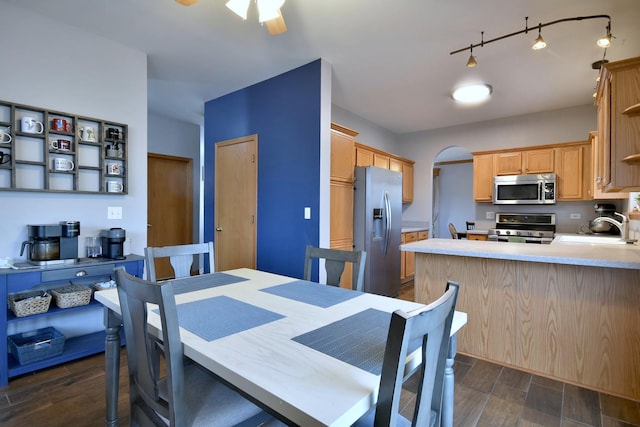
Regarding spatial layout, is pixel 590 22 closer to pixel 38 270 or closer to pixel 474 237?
pixel 474 237

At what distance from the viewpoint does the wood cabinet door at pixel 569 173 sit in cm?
436

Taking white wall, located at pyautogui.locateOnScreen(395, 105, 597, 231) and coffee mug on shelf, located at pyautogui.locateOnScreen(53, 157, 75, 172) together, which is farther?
white wall, located at pyautogui.locateOnScreen(395, 105, 597, 231)

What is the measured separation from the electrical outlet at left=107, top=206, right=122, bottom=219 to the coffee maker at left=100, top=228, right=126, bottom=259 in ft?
0.80

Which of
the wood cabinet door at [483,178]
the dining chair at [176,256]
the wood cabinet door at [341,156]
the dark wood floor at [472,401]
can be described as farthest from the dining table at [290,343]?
the wood cabinet door at [483,178]

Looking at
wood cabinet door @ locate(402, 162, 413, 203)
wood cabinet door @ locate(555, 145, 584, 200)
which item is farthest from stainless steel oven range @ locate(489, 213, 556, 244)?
wood cabinet door @ locate(402, 162, 413, 203)

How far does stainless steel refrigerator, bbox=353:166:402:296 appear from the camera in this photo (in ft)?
12.3

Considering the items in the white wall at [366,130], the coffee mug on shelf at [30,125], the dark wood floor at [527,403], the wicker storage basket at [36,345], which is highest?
the white wall at [366,130]

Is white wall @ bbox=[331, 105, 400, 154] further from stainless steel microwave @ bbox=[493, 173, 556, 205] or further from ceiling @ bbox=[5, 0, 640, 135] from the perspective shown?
stainless steel microwave @ bbox=[493, 173, 556, 205]

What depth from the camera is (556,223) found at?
4758mm

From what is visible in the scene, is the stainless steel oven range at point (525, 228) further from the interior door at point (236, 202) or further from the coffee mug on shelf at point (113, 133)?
the coffee mug on shelf at point (113, 133)

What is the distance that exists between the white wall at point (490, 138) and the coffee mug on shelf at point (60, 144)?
5.10 m

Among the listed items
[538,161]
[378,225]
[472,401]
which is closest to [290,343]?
[472,401]

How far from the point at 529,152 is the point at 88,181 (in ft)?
18.3

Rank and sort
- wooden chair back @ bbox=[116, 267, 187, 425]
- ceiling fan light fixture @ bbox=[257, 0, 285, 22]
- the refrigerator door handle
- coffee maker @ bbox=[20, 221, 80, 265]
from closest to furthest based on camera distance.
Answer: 1. wooden chair back @ bbox=[116, 267, 187, 425]
2. ceiling fan light fixture @ bbox=[257, 0, 285, 22]
3. coffee maker @ bbox=[20, 221, 80, 265]
4. the refrigerator door handle
